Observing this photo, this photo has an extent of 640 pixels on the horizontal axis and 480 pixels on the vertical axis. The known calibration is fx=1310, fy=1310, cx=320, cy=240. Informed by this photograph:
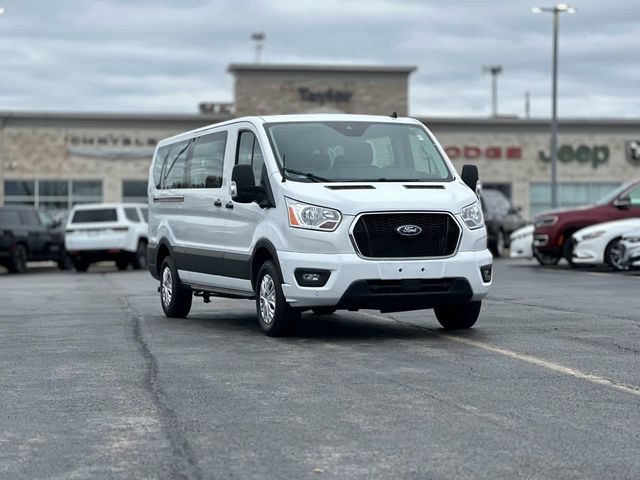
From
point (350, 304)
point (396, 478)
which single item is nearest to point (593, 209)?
point (350, 304)

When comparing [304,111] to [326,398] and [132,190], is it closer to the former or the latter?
[132,190]

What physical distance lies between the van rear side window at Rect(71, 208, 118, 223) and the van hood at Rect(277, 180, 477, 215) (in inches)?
834

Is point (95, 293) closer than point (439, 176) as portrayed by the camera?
No

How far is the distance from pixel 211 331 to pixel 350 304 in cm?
211

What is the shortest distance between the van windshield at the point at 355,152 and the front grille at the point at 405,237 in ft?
2.31

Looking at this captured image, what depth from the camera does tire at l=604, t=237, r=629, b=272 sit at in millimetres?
23225

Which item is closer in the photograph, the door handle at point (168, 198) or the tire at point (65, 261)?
the door handle at point (168, 198)

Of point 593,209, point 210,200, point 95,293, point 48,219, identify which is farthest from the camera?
point 48,219

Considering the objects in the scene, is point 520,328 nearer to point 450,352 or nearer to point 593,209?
point 450,352

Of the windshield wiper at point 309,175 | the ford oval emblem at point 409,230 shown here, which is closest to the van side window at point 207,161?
the windshield wiper at point 309,175

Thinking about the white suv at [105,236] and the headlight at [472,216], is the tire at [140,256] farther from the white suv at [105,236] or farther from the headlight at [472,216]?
the headlight at [472,216]

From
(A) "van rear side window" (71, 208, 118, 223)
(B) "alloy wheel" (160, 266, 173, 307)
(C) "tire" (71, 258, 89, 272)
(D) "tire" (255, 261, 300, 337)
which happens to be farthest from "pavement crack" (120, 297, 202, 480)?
(C) "tire" (71, 258, 89, 272)

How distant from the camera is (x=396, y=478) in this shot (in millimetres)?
5812

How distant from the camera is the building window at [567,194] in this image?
6241 centimetres
